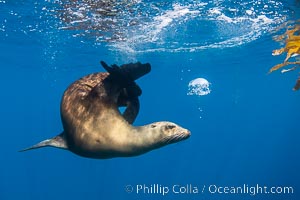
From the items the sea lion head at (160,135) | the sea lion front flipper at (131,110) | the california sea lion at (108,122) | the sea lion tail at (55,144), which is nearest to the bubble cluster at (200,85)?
the sea lion front flipper at (131,110)

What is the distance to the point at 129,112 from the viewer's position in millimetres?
5281

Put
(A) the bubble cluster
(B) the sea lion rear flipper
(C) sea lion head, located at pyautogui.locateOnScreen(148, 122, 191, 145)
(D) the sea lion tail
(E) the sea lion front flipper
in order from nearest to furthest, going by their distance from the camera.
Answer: (C) sea lion head, located at pyautogui.locateOnScreen(148, 122, 191, 145), (B) the sea lion rear flipper, (D) the sea lion tail, (E) the sea lion front flipper, (A) the bubble cluster

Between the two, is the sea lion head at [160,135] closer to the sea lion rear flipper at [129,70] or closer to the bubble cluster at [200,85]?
the sea lion rear flipper at [129,70]

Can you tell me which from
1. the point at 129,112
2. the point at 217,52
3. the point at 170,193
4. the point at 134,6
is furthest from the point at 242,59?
the point at 129,112

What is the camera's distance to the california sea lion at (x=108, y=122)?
14.5 feet

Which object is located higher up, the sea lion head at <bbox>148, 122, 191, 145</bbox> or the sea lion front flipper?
the sea lion front flipper

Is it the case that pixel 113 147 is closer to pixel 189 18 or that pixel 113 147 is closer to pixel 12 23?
pixel 189 18

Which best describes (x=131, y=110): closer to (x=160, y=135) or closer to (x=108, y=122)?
(x=108, y=122)

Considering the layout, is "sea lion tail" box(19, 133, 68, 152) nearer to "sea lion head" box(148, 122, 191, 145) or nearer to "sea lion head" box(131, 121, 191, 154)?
"sea lion head" box(131, 121, 191, 154)

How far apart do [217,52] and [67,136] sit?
77.0 ft

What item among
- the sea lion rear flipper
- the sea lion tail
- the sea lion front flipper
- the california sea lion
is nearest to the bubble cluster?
the sea lion front flipper

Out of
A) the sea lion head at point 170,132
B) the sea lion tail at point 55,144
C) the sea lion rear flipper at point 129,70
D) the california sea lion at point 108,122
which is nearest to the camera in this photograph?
the sea lion head at point 170,132

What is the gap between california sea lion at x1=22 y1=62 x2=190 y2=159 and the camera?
4.41 meters

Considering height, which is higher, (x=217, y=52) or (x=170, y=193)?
(x=217, y=52)
